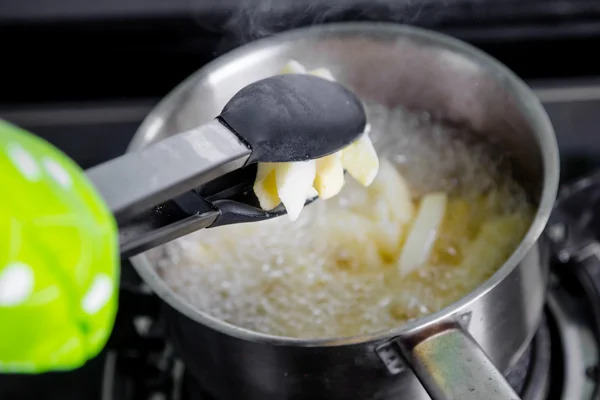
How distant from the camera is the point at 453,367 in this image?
0.45 meters

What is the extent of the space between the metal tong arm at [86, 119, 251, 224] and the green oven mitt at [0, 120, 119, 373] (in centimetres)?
5

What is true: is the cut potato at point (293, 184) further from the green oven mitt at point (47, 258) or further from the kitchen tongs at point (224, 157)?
the green oven mitt at point (47, 258)

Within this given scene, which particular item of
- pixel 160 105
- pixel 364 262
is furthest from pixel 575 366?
pixel 160 105

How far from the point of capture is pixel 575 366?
2.18ft

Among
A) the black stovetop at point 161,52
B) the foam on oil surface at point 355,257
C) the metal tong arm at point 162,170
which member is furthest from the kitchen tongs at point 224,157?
the black stovetop at point 161,52

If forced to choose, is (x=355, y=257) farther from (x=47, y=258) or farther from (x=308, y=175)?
(x=47, y=258)

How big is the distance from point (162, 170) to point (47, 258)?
4.1 inches

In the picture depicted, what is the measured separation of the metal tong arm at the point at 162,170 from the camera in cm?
39

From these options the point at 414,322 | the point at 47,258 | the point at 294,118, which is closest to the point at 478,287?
the point at 414,322

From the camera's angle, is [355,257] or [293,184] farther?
[355,257]

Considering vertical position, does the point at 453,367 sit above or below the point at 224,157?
below

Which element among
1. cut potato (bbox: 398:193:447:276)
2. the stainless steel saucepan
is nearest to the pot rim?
the stainless steel saucepan

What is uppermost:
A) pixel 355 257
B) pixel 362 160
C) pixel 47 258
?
pixel 47 258

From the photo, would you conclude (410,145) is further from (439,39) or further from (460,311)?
(460,311)
